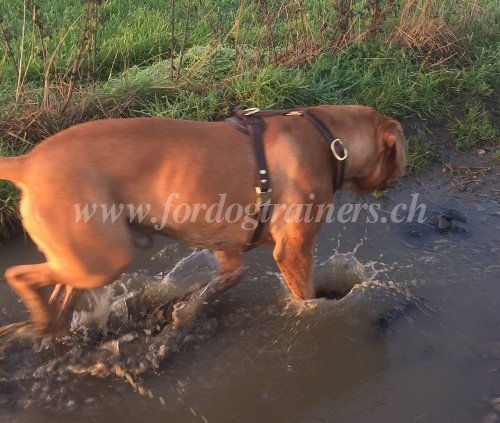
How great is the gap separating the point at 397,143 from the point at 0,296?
2.56 metres

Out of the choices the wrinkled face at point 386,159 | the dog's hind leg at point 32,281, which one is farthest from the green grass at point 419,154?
the dog's hind leg at point 32,281

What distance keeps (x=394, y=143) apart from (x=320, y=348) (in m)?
1.22

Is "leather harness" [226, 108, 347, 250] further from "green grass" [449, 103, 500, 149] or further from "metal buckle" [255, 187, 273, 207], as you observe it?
"green grass" [449, 103, 500, 149]

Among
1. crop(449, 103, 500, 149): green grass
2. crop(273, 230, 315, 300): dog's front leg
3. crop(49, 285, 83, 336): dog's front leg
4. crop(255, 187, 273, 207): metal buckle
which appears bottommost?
crop(49, 285, 83, 336): dog's front leg

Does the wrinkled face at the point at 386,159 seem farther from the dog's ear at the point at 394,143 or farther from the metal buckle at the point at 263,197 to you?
the metal buckle at the point at 263,197

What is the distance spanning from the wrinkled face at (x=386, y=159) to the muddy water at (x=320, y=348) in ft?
2.39

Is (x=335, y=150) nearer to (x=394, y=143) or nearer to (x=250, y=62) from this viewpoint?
(x=394, y=143)

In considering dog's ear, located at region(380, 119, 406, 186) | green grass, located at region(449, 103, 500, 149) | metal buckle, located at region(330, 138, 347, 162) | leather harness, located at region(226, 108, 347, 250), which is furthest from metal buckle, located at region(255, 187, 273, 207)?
green grass, located at region(449, 103, 500, 149)

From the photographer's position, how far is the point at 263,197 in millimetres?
3223

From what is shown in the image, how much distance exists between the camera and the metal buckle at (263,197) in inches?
126

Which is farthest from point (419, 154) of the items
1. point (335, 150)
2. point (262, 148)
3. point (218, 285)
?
point (262, 148)

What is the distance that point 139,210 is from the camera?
119 inches

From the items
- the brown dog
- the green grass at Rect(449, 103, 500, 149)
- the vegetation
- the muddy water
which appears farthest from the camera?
the green grass at Rect(449, 103, 500, 149)

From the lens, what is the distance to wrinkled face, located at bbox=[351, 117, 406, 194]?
350cm
